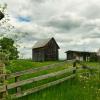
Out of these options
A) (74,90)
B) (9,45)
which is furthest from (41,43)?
(74,90)

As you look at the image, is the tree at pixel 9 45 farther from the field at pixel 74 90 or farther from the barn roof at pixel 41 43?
the barn roof at pixel 41 43

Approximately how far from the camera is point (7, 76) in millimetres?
12430

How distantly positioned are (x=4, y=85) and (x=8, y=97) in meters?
0.53

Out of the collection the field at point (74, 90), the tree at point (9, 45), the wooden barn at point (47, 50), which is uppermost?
the wooden barn at point (47, 50)

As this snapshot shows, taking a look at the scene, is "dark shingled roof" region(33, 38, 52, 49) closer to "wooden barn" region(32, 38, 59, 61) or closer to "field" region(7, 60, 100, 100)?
"wooden barn" region(32, 38, 59, 61)

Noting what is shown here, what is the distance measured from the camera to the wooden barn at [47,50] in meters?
62.9

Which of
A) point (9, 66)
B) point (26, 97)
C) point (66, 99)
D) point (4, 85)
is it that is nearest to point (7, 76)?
point (4, 85)

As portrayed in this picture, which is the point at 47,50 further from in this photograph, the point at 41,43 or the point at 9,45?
the point at 9,45

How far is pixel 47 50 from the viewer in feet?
208

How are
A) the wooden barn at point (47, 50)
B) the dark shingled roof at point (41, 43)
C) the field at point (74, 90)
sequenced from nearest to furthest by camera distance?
the field at point (74, 90) < the wooden barn at point (47, 50) < the dark shingled roof at point (41, 43)

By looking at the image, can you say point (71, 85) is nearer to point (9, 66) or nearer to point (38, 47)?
point (9, 66)

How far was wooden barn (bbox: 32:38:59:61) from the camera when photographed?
62931mm

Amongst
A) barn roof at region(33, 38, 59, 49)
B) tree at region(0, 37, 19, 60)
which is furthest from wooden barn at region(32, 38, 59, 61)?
tree at region(0, 37, 19, 60)

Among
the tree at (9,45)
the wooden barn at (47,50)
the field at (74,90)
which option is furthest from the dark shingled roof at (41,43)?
the field at (74,90)
